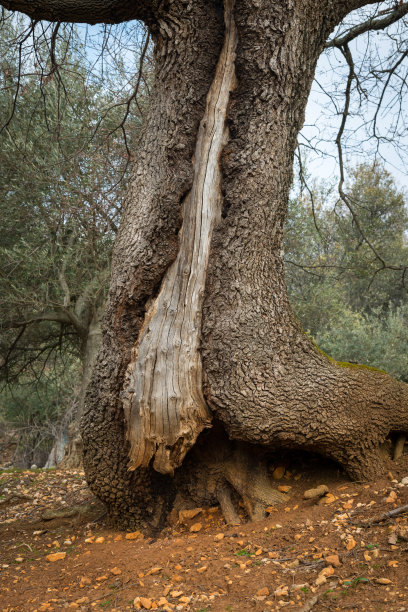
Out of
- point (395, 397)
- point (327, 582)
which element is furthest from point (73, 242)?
point (327, 582)

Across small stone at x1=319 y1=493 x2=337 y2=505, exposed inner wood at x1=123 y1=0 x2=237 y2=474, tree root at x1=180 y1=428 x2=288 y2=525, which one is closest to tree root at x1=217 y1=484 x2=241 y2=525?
tree root at x1=180 y1=428 x2=288 y2=525

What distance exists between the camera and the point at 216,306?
10.9ft

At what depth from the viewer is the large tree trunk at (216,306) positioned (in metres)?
3.25

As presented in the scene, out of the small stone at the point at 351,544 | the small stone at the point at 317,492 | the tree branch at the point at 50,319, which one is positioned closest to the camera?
the small stone at the point at 351,544

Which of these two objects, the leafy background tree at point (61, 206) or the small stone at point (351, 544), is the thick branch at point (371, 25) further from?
the small stone at point (351, 544)

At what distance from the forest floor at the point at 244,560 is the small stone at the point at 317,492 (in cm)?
4

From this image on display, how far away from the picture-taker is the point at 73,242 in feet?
27.7

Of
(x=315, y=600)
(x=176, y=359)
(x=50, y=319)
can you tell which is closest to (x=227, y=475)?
(x=176, y=359)

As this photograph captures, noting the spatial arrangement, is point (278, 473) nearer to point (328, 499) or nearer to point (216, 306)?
point (328, 499)

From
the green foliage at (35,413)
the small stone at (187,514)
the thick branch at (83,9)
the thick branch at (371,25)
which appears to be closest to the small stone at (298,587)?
the small stone at (187,514)

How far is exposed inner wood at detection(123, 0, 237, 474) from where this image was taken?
3.23 meters

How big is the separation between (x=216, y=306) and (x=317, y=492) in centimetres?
147

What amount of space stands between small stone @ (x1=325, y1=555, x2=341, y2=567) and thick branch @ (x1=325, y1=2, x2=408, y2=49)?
198 inches

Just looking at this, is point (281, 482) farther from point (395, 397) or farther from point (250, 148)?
point (250, 148)
